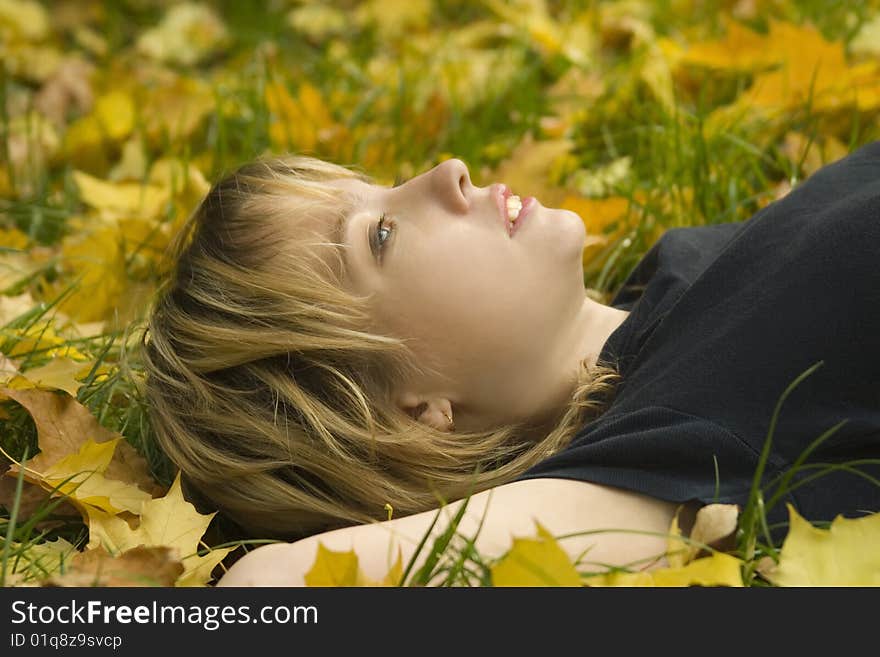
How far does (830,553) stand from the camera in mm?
1398

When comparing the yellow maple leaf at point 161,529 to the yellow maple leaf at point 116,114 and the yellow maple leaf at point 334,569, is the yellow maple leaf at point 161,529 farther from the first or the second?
the yellow maple leaf at point 116,114

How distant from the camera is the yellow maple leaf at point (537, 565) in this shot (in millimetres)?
1300

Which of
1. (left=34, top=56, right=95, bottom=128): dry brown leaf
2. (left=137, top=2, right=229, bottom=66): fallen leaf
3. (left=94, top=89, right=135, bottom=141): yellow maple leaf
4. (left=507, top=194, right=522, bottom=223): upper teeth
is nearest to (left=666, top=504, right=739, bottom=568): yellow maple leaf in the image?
(left=507, top=194, right=522, bottom=223): upper teeth

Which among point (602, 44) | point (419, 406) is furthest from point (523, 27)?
point (419, 406)

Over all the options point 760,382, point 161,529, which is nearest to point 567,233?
point 760,382

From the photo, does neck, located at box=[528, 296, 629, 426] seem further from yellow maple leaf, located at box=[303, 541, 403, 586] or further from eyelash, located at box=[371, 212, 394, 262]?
yellow maple leaf, located at box=[303, 541, 403, 586]

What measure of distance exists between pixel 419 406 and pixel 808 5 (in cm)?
227

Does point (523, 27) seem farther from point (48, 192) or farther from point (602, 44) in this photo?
point (48, 192)

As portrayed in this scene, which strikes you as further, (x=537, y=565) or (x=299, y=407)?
(x=299, y=407)

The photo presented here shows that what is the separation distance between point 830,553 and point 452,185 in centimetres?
84

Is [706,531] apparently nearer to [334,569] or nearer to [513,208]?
[334,569]

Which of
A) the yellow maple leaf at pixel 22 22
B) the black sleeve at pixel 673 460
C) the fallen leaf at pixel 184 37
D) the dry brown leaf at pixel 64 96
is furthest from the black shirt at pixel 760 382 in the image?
the yellow maple leaf at pixel 22 22

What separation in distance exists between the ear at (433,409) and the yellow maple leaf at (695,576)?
505 millimetres

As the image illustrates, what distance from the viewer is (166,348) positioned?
1.96m
